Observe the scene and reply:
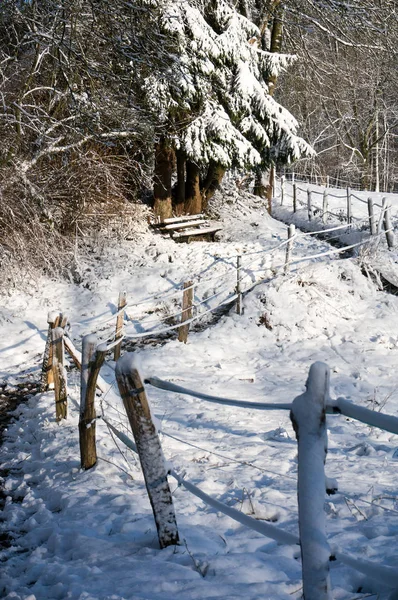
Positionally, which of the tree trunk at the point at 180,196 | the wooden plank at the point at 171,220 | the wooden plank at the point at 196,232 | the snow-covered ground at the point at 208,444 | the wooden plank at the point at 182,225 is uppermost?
the tree trunk at the point at 180,196

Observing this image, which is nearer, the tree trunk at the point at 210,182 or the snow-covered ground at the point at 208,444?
the snow-covered ground at the point at 208,444

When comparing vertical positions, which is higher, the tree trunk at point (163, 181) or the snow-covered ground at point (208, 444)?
the tree trunk at point (163, 181)

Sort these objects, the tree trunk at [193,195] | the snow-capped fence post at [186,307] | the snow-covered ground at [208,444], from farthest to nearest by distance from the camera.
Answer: the tree trunk at [193,195], the snow-capped fence post at [186,307], the snow-covered ground at [208,444]

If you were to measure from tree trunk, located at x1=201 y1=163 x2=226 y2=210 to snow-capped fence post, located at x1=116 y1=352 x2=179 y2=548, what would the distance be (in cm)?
1242

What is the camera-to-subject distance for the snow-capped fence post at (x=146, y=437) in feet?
9.43

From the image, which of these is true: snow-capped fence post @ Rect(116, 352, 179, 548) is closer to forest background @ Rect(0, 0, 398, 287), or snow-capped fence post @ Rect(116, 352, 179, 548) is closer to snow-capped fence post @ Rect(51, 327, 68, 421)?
snow-capped fence post @ Rect(51, 327, 68, 421)

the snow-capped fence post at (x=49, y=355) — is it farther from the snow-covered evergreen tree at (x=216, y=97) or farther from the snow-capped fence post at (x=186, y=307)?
the snow-covered evergreen tree at (x=216, y=97)

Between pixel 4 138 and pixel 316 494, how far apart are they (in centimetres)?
1076

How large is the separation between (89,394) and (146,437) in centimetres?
146

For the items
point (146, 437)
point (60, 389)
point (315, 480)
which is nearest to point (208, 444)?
point (60, 389)

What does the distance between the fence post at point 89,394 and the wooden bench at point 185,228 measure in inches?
392

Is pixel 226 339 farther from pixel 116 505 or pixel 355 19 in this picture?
pixel 355 19

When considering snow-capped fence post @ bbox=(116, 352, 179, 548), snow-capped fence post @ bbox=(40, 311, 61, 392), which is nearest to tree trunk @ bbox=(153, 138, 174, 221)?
snow-capped fence post @ bbox=(40, 311, 61, 392)

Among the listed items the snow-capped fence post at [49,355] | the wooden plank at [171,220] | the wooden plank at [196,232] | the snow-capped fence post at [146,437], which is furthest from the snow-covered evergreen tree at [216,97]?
the snow-capped fence post at [146,437]
